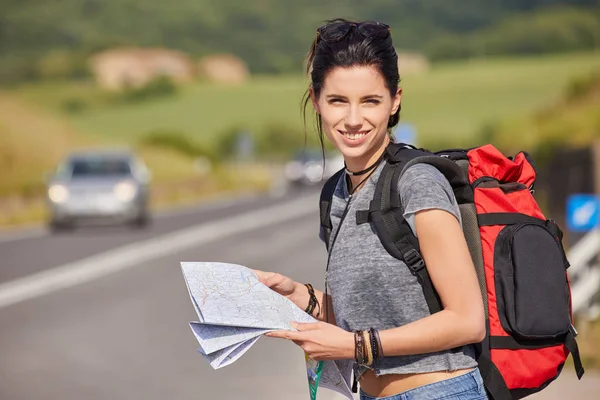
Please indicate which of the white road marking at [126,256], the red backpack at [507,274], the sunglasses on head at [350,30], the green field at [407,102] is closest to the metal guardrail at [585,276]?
the white road marking at [126,256]

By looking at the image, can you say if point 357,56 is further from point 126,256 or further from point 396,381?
point 126,256

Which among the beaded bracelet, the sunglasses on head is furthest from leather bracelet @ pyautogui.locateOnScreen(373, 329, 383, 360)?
the sunglasses on head

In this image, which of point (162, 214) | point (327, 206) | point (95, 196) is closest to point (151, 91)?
point (162, 214)

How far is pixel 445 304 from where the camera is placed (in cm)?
307

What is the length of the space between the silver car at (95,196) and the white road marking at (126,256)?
1175mm

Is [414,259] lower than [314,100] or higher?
lower

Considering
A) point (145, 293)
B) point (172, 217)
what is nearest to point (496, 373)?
point (145, 293)

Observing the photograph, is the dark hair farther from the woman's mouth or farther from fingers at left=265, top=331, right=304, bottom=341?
fingers at left=265, top=331, right=304, bottom=341

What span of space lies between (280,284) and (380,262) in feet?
1.74

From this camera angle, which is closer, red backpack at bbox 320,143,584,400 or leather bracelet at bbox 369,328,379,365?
leather bracelet at bbox 369,328,379,365

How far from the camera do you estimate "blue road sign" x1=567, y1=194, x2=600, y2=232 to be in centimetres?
1221

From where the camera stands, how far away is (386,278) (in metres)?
3.18

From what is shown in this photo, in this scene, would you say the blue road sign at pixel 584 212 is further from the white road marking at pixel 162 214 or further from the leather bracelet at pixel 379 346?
the white road marking at pixel 162 214

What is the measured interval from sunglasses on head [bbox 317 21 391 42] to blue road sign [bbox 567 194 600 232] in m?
9.10
